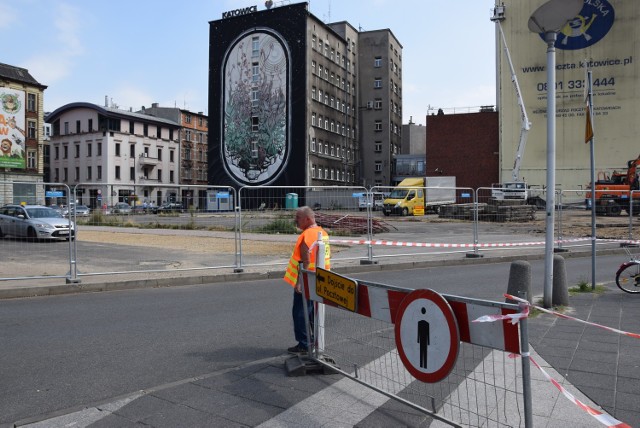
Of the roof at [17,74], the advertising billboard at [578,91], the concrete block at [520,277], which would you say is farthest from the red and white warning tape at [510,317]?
the roof at [17,74]

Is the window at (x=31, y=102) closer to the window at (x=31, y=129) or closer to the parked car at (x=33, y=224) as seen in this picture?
the window at (x=31, y=129)

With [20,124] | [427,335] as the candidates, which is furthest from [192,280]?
[20,124]

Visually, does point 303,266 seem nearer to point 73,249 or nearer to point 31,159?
point 73,249

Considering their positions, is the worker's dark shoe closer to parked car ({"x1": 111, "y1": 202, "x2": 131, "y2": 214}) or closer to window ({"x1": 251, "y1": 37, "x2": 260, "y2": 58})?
parked car ({"x1": 111, "y1": 202, "x2": 131, "y2": 214})

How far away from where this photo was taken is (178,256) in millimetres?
14938

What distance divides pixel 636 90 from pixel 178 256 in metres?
49.9

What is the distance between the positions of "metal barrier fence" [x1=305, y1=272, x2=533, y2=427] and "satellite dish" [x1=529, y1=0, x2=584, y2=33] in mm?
4548

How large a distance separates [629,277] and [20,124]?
62.8 m

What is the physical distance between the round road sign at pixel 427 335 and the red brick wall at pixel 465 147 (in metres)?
53.8

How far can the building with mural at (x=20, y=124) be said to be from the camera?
2216 inches

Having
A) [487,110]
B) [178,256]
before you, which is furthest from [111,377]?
[487,110]

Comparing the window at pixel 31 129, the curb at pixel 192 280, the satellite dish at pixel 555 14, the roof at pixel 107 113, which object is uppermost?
the roof at pixel 107 113

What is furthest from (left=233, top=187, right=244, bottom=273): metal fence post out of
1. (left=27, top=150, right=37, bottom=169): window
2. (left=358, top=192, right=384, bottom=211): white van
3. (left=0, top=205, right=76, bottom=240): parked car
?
(left=27, top=150, right=37, bottom=169): window

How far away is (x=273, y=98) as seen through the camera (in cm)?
6112
